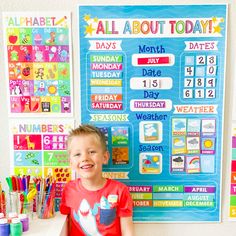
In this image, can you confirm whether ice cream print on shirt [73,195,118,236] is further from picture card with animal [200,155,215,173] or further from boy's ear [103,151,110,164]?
picture card with animal [200,155,215,173]

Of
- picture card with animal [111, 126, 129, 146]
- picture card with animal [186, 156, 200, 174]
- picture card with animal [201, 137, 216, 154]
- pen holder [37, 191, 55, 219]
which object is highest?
picture card with animal [111, 126, 129, 146]

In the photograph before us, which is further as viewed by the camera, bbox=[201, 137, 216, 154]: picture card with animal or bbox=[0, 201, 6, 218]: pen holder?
bbox=[201, 137, 216, 154]: picture card with animal

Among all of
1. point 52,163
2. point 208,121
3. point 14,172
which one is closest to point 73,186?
point 52,163

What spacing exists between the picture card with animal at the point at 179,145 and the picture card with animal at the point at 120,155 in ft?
0.50

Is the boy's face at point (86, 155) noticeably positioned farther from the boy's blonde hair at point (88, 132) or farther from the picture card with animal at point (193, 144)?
the picture card with animal at point (193, 144)

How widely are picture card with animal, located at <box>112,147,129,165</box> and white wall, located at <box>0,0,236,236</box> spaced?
0.16 meters

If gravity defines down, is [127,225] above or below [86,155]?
below

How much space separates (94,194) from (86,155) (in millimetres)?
131

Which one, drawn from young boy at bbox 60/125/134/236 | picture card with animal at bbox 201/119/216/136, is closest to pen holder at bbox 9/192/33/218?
young boy at bbox 60/125/134/236

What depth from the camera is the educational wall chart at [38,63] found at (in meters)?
1.12

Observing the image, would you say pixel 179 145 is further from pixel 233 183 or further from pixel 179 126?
pixel 233 183

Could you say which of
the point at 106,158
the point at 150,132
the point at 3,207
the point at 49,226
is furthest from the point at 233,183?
the point at 3,207

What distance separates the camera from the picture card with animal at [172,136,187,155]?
117 centimetres

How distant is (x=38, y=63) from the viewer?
1139 mm
